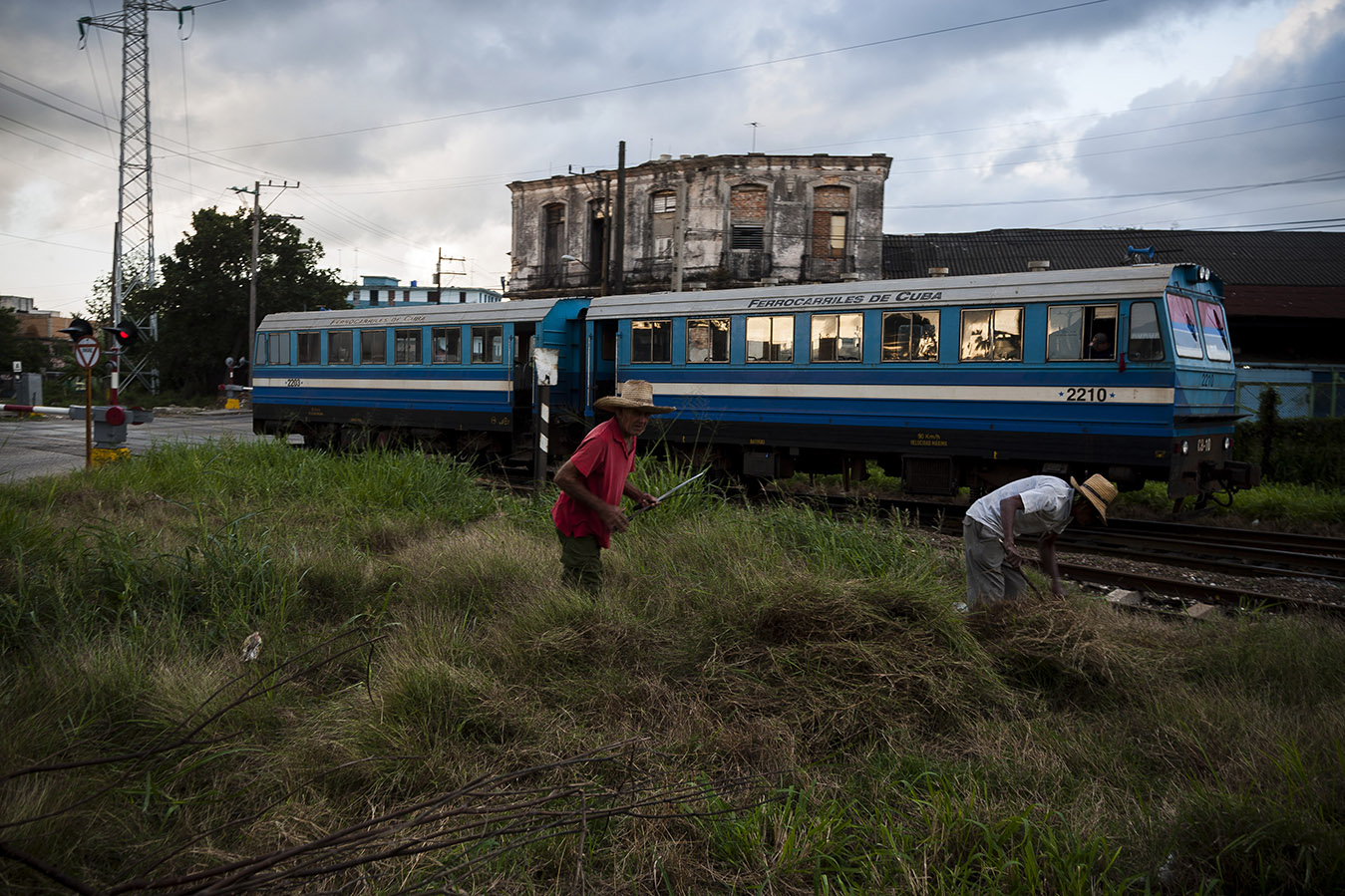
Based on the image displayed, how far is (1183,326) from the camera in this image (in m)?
10.0

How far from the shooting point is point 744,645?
14.9ft

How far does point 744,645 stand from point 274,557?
3.45 meters

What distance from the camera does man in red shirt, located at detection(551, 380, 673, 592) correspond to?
495cm

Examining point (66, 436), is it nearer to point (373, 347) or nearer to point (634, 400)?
point (373, 347)

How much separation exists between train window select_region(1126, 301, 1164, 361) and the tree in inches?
1486

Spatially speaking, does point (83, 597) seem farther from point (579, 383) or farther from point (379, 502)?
point (579, 383)

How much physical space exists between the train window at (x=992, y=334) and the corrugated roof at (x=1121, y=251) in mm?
17414

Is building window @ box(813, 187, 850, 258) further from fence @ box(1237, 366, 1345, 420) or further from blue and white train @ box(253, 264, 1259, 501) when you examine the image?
blue and white train @ box(253, 264, 1259, 501)

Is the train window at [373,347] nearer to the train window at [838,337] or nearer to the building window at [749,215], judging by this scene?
the train window at [838,337]

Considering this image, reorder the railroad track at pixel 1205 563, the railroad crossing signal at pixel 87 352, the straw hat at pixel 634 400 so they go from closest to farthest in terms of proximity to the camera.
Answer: the straw hat at pixel 634 400, the railroad track at pixel 1205 563, the railroad crossing signal at pixel 87 352

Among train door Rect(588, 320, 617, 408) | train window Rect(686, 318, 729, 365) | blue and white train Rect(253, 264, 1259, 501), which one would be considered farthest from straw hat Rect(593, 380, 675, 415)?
train door Rect(588, 320, 617, 408)

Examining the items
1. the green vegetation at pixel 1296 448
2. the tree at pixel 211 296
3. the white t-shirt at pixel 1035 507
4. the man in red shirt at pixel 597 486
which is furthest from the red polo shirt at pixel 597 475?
the tree at pixel 211 296

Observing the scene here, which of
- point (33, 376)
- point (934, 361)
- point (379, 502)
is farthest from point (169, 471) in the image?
point (33, 376)

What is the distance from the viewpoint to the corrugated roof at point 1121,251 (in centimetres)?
2792
